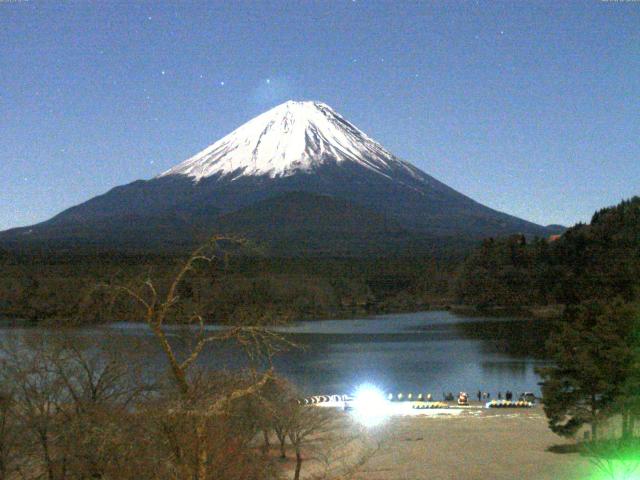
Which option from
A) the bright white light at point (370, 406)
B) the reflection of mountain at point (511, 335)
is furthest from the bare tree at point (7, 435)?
the reflection of mountain at point (511, 335)

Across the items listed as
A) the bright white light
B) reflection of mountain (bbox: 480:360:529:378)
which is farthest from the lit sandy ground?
reflection of mountain (bbox: 480:360:529:378)

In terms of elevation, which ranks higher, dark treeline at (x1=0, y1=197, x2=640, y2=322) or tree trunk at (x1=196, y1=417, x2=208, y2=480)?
dark treeline at (x1=0, y1=197, x2=640, y2=322)

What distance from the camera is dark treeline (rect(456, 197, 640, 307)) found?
5559 cm

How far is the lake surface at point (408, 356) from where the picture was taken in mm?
28859

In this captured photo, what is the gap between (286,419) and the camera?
14.2m

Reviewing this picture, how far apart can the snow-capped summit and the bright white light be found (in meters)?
116

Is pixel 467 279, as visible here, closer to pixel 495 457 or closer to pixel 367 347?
pixel 367 347

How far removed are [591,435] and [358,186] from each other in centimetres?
12000

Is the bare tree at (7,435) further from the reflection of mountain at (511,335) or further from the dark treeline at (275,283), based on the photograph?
the dark treeline at (275,283)

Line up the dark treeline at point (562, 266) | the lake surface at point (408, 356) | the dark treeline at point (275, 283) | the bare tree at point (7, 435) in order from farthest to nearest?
the dark treeline at point (562, 266)
the dark treeline at point (275, 283)
the lake surface at point (408, 356)
the bare tree at point (7, 435)

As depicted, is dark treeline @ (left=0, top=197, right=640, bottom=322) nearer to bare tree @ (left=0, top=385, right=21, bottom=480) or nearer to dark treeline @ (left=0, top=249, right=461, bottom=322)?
dark treeline @ (left=0, top=249, right=461, bottom=322)

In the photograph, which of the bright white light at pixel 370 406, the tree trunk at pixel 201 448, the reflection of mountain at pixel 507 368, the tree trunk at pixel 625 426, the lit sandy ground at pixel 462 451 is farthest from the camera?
the reflection of mountain at pixel 507 368

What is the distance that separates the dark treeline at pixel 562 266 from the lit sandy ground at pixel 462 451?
33397 millimetres

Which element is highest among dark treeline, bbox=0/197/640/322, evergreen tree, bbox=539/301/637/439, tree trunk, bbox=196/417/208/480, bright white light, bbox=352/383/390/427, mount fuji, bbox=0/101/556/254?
mount fuji, bbox=0/101/556/254
